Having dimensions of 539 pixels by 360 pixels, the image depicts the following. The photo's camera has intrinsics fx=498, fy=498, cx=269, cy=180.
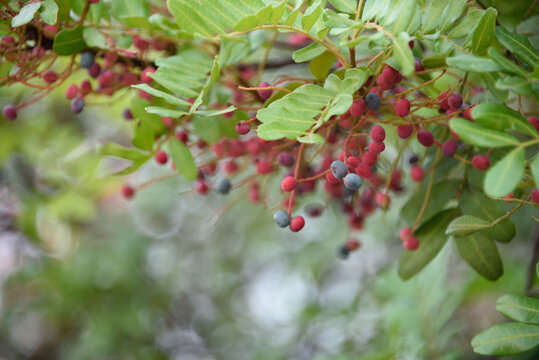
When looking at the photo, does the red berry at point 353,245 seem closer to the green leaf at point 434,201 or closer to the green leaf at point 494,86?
the green leaf at point 434,201

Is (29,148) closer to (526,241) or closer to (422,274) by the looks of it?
(422,274)

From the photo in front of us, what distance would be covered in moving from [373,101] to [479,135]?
0.46 ft

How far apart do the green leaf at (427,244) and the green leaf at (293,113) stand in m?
0.30

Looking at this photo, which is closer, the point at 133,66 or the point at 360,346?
the point at 133,66

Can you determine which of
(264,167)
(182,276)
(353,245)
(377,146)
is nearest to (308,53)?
(377,146)

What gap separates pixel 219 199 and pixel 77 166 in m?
1.17

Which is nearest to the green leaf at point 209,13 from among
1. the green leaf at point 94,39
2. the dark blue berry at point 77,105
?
the green leaf at point 94,39

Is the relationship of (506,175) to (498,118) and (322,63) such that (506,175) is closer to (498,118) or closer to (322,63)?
(498,118)

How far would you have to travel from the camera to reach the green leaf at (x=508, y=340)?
1.73ft

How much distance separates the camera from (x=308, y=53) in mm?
556

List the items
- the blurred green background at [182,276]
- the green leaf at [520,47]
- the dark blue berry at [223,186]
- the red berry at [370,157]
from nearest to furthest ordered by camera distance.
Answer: the green leaf at [520,47], the red berry at [370,157], the dark blue berry at [223,186], the blurred green background at [182,276]

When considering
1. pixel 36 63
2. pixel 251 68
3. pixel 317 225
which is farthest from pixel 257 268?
pixel 36 63

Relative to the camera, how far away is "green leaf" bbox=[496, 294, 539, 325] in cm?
53

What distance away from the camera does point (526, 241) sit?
160 centimetres
